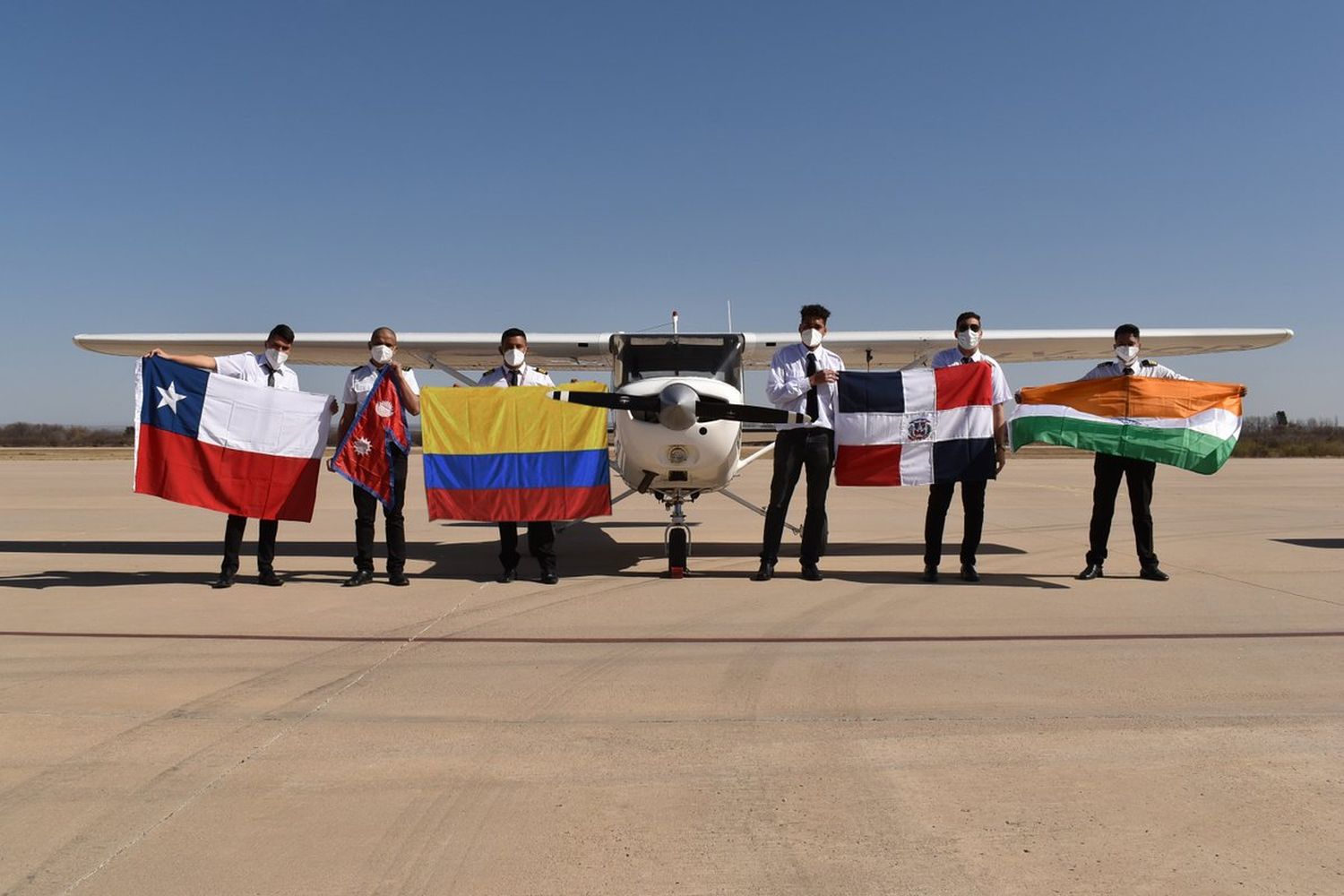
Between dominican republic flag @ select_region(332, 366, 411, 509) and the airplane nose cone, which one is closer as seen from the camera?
the airplane nose cone

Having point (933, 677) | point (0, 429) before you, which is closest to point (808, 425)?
point (933, 677)

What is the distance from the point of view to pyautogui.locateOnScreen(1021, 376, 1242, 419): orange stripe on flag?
7566mm

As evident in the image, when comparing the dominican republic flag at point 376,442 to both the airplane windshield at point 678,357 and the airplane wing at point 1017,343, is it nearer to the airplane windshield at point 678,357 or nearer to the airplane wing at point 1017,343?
the airplane windshield at point 678,357

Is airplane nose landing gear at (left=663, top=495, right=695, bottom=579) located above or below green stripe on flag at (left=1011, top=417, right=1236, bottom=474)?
below

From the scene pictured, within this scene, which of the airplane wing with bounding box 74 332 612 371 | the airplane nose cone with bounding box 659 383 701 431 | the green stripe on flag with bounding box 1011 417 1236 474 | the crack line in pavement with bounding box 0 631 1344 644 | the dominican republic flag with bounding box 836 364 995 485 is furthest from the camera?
the airplane wing with bounding box 74 332 612 371

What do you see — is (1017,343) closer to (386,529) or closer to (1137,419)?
(1137,419)

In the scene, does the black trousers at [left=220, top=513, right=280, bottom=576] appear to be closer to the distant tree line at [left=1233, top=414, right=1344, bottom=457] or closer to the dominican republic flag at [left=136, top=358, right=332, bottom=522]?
the dominican republic flag at [left=136, top=358, right=332, bottom=522]

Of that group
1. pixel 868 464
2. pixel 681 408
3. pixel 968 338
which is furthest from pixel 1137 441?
pixel 681 408

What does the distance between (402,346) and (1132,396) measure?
27.7 feet

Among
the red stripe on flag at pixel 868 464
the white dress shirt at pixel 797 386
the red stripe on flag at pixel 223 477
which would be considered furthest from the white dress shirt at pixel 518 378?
the red stripe on flag at pixel 868 464

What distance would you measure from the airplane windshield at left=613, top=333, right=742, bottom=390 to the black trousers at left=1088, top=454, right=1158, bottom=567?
337cm

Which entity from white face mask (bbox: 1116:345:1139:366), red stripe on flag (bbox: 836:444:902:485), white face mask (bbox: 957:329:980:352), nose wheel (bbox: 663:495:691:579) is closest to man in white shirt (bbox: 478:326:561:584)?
nose wheel (bbox: 663:495:691:579)

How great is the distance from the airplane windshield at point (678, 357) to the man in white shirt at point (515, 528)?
1.05 meters

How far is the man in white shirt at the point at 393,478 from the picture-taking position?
7.11 metres
